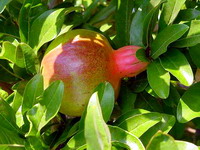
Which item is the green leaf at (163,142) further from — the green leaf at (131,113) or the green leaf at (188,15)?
the green leaf at (188,15)

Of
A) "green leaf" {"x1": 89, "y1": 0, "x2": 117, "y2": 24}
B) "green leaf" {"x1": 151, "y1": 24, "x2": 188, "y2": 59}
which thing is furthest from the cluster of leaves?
"green leaf" {"x1": 89, "y1": 0, "x2": 117, "y2": 24}

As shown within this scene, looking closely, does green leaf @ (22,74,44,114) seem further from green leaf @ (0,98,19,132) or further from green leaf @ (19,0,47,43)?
green leaf @ (19,0,47,43)

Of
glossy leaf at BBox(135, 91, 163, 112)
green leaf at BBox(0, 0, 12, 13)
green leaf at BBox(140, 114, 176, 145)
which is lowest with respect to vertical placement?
glossy leaf at BBox(135, 91, 163, 112)

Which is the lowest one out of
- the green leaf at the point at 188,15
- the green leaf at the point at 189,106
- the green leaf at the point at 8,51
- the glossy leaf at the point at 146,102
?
the glossy leaf at the point at 146,102

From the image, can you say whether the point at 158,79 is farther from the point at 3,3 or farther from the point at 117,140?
the point at 3,3

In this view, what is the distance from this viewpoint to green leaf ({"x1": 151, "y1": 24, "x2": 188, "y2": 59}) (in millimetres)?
920

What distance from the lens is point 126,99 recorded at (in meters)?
1.07

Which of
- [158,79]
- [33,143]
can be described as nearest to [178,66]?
[158,79]

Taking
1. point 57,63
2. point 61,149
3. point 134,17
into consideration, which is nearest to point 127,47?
point 134,17

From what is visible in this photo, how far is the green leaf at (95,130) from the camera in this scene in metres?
0.63

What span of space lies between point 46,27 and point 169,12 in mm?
328

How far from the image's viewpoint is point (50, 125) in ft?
3.38

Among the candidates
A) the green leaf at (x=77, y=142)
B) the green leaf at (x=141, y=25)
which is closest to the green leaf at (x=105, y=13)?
the green leaf at (x=141, y=25)

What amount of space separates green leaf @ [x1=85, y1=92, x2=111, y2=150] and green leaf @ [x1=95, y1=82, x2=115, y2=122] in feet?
0.78
